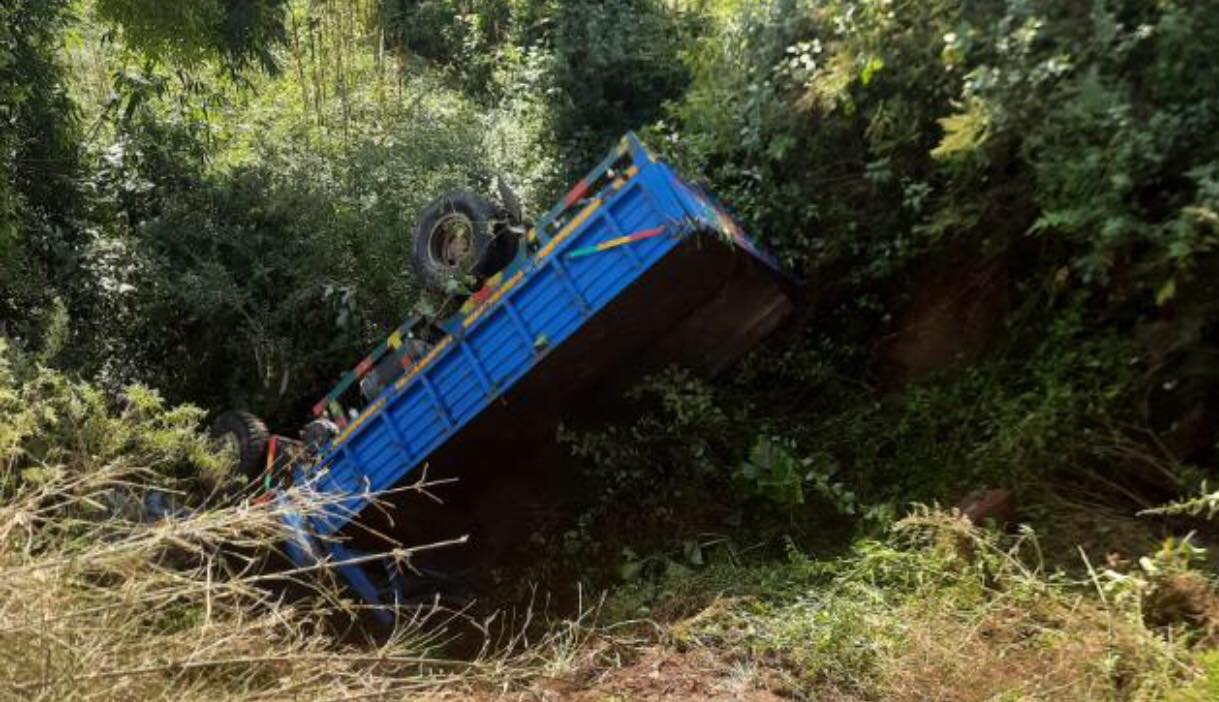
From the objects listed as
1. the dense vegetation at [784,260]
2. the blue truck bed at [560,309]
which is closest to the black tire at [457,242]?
the blue truck bed at [560,309]

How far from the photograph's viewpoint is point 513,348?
5.48 m

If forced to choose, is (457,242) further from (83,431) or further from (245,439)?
(83,431)

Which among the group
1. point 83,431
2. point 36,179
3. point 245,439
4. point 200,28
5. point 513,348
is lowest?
point 513,348

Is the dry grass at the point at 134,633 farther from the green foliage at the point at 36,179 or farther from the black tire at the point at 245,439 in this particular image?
the green foliage at the point at 36,179

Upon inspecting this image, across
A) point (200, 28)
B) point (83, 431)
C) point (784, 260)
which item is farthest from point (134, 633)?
point (200, 28)

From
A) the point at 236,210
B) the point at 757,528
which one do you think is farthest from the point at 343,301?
the point at 757,528

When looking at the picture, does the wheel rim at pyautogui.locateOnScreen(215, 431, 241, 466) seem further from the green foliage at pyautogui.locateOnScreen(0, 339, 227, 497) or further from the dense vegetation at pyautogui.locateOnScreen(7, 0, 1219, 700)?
the green foliage at pyautogui.locateOnScreen(0, 339, 227, 497)

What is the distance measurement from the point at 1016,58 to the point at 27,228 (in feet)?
25.4

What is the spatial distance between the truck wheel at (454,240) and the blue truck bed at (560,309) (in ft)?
1.12

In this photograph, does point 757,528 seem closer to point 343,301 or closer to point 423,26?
point 343,301

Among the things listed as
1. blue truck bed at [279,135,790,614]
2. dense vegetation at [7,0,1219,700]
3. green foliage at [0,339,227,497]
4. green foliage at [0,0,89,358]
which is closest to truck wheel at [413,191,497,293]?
blue truck bed at [279,135,790,614]

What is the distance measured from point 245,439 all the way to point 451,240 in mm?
2156

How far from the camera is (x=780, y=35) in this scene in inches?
232

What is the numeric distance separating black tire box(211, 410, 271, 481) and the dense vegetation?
0.54 metres
